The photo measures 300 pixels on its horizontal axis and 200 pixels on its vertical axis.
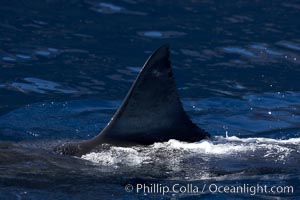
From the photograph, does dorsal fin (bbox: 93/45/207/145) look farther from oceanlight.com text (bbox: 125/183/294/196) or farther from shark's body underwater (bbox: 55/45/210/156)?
oceanlight.com text (bbox: 125/183/294/196)

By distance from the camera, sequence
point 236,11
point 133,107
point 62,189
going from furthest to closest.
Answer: point 236,11 < point 133,107 < point 62,189

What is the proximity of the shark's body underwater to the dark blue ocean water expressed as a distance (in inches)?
4.3

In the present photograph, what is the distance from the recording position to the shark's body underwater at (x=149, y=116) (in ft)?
22.6

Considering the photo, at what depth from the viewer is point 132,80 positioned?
11023mm

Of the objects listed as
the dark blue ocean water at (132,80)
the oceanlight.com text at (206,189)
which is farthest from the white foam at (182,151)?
the oceanlight.com text at (206,189)

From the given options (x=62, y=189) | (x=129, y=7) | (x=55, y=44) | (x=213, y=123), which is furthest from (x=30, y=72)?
(x=62, y=189)

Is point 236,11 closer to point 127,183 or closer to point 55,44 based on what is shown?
point 55,44

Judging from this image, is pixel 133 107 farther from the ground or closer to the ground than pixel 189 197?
A: farther from the ground

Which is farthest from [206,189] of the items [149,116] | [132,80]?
[132,80]

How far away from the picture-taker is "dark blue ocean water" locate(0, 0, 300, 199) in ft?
21.6

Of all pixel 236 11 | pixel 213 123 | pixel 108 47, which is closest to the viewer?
pixel 213 123

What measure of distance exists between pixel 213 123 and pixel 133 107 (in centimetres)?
241

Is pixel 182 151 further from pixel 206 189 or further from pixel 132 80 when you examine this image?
pixel 132 80

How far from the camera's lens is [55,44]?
12.5 m
